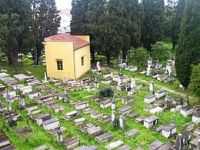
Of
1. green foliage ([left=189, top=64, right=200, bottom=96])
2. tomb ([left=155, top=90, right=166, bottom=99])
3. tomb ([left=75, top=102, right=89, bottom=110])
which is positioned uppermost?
green foliage ([left=189, top=64, right=200, bottom=96])

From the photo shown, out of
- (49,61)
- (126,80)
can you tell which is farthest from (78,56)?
(126,80)

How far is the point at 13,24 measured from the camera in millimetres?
24250

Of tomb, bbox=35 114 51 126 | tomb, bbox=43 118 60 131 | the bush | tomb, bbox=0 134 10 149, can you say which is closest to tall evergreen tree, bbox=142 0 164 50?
the bush

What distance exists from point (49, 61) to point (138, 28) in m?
9.57

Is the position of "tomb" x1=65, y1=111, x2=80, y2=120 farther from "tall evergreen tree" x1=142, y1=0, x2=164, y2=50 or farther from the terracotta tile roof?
"tall evergreen tree" x1=142, y1=0, x2=164, y2=50

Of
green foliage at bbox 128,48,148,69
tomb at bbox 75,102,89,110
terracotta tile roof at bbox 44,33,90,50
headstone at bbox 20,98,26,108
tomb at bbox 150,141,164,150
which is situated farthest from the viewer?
green foliage at bbox 128,48,148,69

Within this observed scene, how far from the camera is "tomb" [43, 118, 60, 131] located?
16.3m

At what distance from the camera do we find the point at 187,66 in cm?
2106

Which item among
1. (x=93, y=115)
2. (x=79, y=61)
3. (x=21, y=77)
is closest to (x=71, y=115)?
(x=93, y=115)

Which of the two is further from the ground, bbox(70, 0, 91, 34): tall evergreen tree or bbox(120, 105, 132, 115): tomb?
bbox(70, 0, 91, 34): tall evergreen tree

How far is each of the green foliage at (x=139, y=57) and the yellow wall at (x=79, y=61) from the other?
4.02 m

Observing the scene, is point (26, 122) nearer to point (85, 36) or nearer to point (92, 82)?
point (92, 82)

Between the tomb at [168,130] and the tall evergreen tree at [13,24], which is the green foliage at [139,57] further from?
the tomb at [168,130]

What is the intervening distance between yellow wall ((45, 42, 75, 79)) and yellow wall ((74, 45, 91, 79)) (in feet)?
1.75
